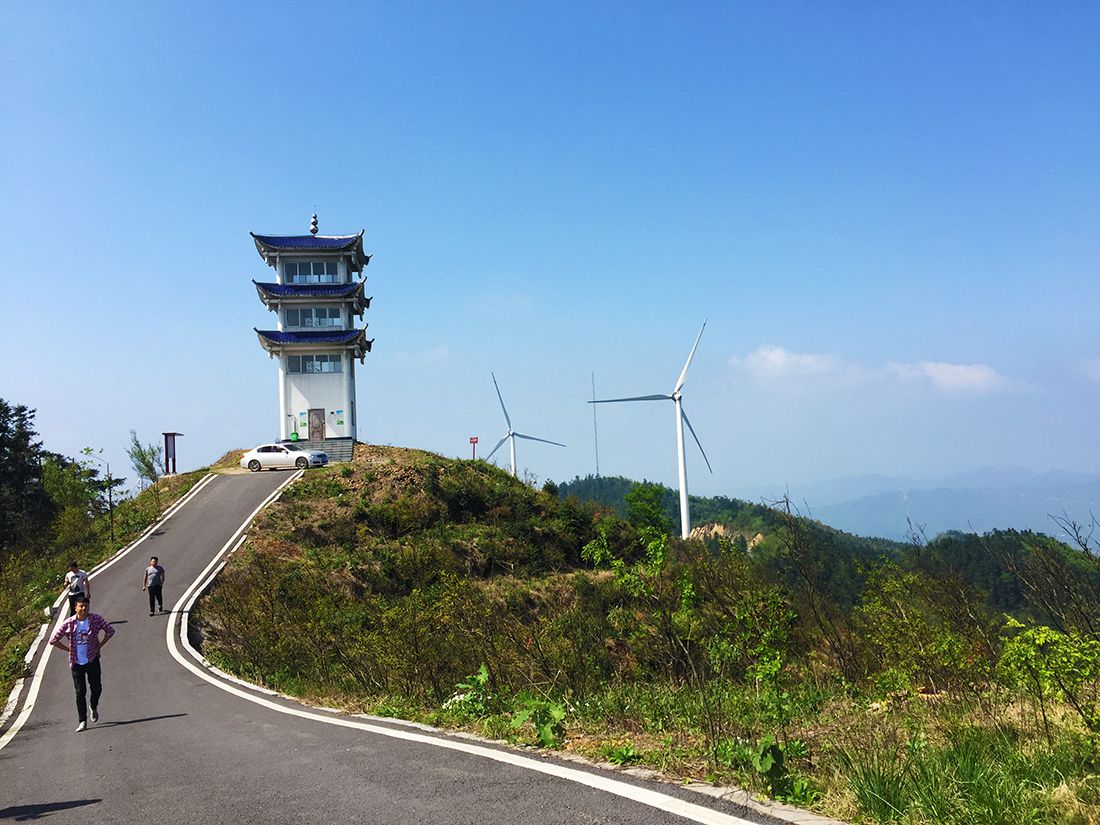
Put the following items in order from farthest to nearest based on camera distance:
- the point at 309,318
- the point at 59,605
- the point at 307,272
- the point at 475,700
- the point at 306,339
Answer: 1. the point at 307,272
2. the point at 309,318
3. the point at 306,339
4. the point at 59,605
5. the point at 475,700

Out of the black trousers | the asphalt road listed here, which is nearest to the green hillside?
the asphalt road

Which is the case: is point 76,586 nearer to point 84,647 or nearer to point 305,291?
point 84,647

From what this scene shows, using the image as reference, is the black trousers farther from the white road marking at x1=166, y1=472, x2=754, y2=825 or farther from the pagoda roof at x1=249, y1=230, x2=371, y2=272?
the pagoda roof at x1=249, y1=230, x2=371, y2=272

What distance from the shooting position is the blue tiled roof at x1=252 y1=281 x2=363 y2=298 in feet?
178

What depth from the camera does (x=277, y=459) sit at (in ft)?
154

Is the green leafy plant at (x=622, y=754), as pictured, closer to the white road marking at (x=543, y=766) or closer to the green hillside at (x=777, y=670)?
the green hillside at (x=777, y=670)

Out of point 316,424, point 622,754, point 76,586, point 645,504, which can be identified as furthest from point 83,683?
point 645,504

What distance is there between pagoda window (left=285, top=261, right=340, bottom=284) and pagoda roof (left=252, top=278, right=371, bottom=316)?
981mm

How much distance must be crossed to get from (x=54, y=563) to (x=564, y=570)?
76.0 feet

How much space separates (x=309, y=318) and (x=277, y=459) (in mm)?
13216

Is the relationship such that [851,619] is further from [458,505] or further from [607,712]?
[458,505]

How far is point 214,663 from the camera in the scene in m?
16.8

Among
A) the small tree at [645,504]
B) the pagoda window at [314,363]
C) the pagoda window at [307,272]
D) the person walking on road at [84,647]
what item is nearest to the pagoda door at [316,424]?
the pagoda window at [314,363]

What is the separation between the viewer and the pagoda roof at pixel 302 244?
5556 cm
